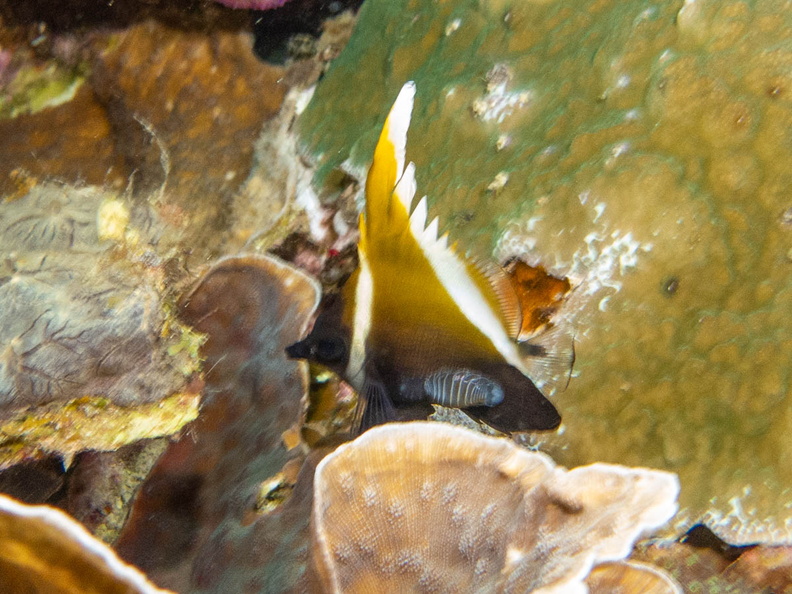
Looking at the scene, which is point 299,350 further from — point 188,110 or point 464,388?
point 188,110

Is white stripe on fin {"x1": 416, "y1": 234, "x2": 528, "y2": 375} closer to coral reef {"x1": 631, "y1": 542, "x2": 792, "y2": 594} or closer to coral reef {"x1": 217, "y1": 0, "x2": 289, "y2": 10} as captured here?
coral reef {"x1": 631, "y1": 542, "x2": 792, "y2": 594}

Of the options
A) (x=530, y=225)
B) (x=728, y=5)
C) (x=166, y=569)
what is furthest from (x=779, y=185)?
(x=166, y=569)

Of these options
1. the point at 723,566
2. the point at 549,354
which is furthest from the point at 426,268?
the point at 723,566

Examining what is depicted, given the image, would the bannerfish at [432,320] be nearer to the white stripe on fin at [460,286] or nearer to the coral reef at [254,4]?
the white stripe on fin at [460,286]

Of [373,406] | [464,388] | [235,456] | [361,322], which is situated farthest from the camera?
[235,456]

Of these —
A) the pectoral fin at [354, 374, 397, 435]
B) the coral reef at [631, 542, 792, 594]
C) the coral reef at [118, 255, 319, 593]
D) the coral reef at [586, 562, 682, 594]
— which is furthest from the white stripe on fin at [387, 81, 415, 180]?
the coral reef at [631, 542, 792, 594]
